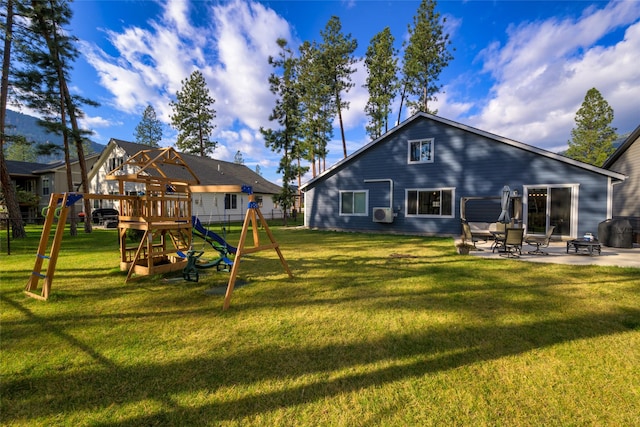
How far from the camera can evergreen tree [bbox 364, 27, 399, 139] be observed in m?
26.0

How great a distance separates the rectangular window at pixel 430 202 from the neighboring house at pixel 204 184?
14216mm

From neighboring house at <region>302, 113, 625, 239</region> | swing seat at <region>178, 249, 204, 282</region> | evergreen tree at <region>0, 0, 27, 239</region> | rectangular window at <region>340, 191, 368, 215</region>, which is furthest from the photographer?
rectangular window at <region>340, 191, 368, 215</region>

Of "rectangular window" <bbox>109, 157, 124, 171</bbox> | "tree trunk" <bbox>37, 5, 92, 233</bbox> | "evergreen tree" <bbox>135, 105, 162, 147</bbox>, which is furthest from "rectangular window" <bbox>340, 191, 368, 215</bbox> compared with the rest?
"evergreen tree" <bbox>135, 105, 162, 147</bbox>

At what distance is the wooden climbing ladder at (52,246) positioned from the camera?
5.32m

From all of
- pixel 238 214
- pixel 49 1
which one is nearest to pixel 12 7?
pixel 49 1

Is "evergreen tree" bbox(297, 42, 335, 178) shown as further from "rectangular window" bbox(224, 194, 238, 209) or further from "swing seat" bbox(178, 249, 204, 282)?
"swing seat" bbox(178, 249, 204, 282)

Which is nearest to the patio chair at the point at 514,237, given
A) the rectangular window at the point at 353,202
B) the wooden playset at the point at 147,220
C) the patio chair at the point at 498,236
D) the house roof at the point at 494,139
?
the patio chair at the point at 498,236

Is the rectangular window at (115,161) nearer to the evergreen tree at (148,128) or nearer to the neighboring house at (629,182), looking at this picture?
the evergreen tree at (148,128)

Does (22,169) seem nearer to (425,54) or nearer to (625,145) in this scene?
(425,54)

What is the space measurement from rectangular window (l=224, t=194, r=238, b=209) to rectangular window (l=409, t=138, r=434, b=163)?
18.4 meters

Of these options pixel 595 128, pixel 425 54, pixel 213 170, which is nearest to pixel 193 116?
pixel 213 170

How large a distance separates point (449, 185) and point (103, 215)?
2691 centimetres

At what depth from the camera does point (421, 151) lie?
50.0ft

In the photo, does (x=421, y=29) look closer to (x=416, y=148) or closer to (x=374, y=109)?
(x=374, y=109)
